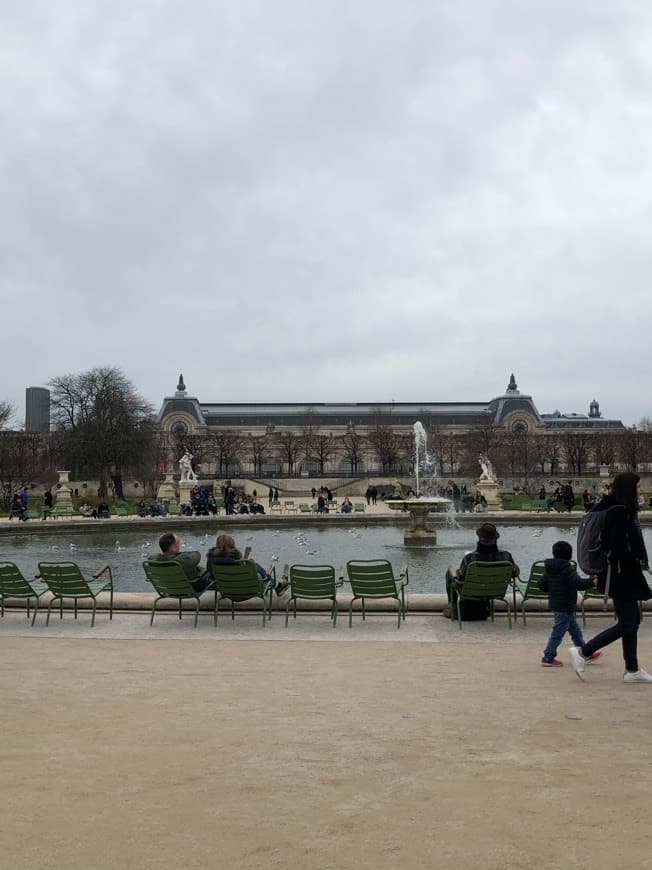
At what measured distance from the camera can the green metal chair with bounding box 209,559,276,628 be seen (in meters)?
9.67

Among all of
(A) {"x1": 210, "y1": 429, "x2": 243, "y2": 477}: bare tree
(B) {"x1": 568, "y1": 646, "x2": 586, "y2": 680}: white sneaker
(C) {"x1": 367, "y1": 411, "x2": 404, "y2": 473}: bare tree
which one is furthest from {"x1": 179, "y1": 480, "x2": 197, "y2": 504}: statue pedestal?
(C) {"x1": 367, "y1": 411, "x2": 404, "y2": 473}: bare tree

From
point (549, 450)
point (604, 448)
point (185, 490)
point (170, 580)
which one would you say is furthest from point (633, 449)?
point (170, 580)

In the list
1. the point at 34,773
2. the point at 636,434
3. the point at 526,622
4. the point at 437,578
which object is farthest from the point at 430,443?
the point at 34,773

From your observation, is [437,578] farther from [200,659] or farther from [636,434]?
[636,434]

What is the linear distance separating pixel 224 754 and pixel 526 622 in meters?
5.69

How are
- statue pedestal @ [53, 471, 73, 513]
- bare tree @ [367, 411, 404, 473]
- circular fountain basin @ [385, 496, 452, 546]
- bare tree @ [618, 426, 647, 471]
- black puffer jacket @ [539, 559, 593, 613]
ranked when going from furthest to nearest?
bare tree @ [367, 411, 404, 473] < bare tree @ [618, 426, 647, 471] < statue pedestal @ [53, 471, 73, 513] < circular fountain basin @ [385, 496, 452, 546] < black puffer jacket @ [539, 559, 593, 613]

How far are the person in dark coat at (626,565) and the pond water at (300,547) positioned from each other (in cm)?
751

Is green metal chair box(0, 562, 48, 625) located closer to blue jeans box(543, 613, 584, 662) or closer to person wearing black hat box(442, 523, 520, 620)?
person wearing black hat box(442, 523, 520, 620)

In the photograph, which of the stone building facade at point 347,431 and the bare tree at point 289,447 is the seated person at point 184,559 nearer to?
the stone building facade at point 347,431

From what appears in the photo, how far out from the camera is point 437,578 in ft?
51.8

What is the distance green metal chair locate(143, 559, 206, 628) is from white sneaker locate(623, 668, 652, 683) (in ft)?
16.2

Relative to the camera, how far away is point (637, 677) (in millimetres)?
6523

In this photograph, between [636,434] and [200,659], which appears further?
[636,434]

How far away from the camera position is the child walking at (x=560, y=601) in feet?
23.9
